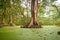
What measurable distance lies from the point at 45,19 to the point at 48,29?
16 centimetres

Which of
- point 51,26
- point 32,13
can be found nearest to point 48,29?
point 51,26

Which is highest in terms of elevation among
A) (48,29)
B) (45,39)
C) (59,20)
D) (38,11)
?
(38,11)

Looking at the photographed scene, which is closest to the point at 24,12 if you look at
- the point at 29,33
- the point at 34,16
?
the point at 34,16

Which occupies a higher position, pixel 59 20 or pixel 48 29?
pixel 59 20

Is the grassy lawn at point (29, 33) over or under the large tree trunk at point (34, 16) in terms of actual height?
under

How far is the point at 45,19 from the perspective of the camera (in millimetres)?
2250

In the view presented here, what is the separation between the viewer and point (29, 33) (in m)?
2.26

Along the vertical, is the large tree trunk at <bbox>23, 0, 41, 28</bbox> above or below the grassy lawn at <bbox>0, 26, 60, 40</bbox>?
above

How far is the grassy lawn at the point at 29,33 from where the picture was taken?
2.24 m

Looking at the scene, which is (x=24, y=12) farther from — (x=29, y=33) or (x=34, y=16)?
(x=29, y=33)

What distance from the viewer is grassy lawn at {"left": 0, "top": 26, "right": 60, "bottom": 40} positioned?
2.24 m

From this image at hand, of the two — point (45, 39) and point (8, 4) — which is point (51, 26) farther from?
point (8, 4)

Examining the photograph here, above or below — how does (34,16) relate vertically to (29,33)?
above

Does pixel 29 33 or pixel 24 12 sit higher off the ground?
pixel 24 12
